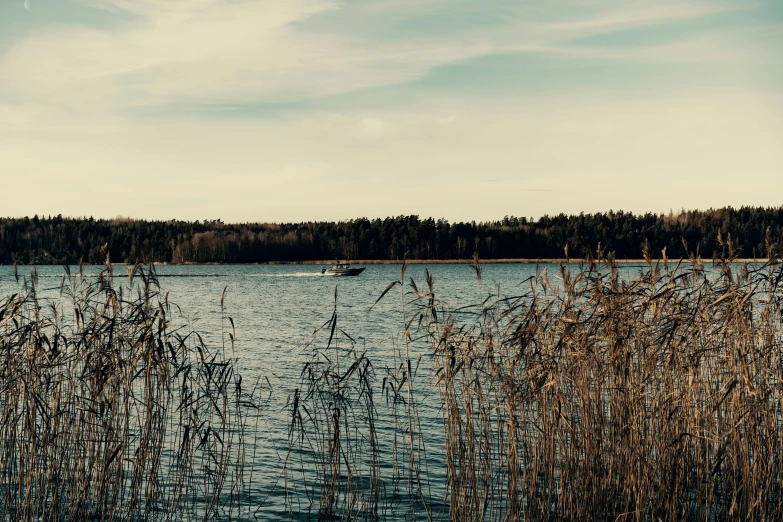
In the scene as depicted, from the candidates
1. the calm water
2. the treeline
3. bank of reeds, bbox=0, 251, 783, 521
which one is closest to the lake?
the calm water

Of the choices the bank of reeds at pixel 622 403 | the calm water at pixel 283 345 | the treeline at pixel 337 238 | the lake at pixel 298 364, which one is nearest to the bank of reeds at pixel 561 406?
the bank of reeds at pixel 622 403

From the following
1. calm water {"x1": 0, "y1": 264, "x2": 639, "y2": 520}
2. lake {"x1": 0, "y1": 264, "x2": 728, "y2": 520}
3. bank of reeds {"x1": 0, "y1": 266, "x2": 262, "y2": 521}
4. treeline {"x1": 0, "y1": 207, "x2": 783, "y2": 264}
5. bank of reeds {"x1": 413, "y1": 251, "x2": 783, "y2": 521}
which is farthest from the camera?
treeline {"x1": 0, "y1": 207, "x2": 783, "y2": 264}

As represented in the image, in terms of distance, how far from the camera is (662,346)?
27.9 ft

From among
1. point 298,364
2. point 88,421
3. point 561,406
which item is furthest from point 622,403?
point 298,364

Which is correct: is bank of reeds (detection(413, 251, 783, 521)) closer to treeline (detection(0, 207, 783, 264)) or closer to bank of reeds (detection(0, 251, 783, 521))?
bank of reeds (detection(0, 251, 783, 521))

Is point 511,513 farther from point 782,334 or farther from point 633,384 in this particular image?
point 782,334

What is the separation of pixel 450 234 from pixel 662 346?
523 ft

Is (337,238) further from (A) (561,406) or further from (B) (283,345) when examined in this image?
(A) (561,406)

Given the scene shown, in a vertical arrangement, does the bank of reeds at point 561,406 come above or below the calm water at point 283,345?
above

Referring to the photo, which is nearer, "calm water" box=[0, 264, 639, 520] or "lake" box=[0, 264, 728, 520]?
"lake" box=[0, 264, 728, 520]

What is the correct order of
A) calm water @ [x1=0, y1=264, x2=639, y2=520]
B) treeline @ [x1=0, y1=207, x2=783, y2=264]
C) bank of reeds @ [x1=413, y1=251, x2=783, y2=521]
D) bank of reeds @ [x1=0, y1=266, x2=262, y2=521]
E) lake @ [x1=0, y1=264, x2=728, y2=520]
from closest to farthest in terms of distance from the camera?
1. bank of reeds @ [x1=413, y1=251, x2=783, y2=521]
2. bank of reeds @ [x1=0, y1=266, x2=262, y2=521]
3. lake @ [x1=0, y1=264, x2=728, y2=520]
4. calm water @ [x1=0, y1=264, x2=639, y2=520]
5. treeline @ [x1=0, y1=207, x2=783, y2=264]

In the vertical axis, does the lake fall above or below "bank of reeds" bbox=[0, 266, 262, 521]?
below

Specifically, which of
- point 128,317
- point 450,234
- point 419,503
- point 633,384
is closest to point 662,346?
point 633,384

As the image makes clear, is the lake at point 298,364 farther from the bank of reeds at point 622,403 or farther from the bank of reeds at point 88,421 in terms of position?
the bank of reeds at point 88,421
